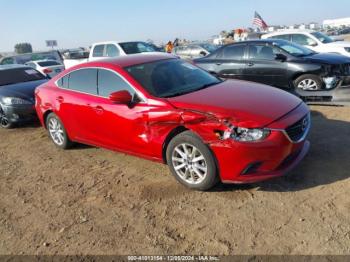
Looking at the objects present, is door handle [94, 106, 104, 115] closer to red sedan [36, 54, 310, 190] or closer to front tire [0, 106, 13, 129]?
red sedan [36, 54, 310, 190]

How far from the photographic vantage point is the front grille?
13.1 feet

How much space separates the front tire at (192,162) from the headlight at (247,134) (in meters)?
0.33

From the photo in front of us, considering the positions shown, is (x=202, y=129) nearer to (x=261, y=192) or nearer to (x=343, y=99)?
(x=261, y=192)

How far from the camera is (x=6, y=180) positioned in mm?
5320

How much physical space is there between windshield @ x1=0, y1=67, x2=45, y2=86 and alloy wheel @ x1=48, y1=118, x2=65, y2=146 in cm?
356

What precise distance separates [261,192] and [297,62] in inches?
196

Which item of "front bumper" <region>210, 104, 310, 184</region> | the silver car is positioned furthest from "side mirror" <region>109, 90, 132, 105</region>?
the silver car

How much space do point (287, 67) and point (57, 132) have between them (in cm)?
527

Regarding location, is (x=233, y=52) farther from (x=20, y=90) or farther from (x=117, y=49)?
(x=117, y=49)

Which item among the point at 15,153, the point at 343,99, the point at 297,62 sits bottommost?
the point at 15,153

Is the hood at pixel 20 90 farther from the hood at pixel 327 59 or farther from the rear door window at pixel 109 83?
the hood at pixel 327 59

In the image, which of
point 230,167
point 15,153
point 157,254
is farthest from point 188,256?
point 15,153

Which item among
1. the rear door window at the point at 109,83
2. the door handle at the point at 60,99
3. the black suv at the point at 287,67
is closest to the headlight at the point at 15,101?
the door handle at the point at 60,99

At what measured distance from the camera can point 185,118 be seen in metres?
4.15
